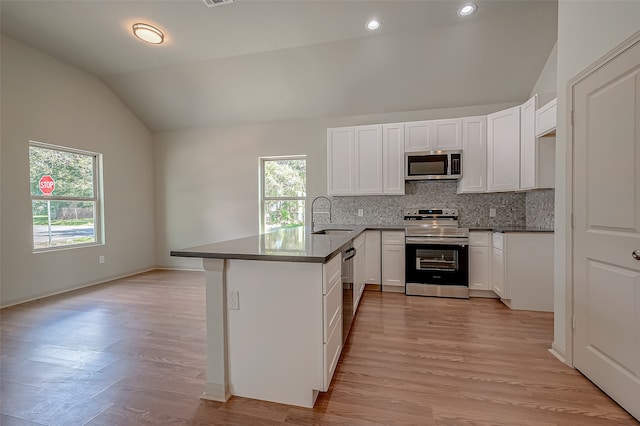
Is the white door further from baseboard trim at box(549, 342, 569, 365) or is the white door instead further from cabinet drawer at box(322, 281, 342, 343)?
cabinet drawer at box(322, 281, 342, 343)

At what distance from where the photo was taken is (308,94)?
4.33m

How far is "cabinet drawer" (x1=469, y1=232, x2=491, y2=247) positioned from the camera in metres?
3.57

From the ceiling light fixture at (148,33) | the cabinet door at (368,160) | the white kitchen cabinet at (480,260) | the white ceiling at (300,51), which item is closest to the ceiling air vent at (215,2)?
the white ceiling at (300,51)

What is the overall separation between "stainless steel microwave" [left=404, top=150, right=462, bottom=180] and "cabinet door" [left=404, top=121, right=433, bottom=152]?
0.32 ft

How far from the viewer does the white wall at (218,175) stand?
483 cm

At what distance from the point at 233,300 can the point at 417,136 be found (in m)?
3.45

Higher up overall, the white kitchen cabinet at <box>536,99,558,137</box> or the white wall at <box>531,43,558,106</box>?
the white wall at <box>531,43,558,106</box>

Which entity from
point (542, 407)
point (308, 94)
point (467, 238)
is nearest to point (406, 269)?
point (467, 238)

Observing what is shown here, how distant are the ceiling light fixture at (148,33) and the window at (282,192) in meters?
2.26

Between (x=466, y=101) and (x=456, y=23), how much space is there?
119 cm

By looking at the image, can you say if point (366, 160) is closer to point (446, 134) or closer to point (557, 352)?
point (446, 134)

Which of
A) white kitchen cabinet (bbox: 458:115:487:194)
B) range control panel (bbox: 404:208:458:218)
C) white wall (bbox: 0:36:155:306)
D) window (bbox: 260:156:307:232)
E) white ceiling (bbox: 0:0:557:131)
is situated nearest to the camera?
white ceiling (bbox: 0:0:557:131)

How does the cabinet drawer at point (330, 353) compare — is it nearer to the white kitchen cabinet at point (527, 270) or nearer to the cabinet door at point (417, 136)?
the white kitchen cabinet at point (527, 270)

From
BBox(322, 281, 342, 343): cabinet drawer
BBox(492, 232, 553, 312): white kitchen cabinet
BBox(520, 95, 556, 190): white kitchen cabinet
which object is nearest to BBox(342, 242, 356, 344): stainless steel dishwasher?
BBox(322, 281, 342, 343): cabinet drawer
